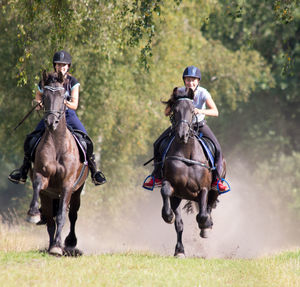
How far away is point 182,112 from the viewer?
1238cm

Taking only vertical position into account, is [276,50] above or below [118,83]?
above

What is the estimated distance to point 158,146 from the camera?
1379 cm

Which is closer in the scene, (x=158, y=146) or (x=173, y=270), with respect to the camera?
(x=173, y=270)

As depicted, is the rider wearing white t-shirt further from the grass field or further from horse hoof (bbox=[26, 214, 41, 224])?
horse hoof (bbox=[26, 214, 41, 224])

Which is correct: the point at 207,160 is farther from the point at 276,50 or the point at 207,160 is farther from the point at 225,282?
the point at 276,50

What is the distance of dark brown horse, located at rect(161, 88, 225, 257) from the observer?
12.6 meters

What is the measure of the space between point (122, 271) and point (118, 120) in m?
18.7

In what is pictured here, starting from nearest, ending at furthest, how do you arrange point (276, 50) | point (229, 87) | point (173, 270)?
point (173, 270) < point (229, 87) < point (276, 50)

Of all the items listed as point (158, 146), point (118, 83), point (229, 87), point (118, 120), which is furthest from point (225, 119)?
point (158, 146)

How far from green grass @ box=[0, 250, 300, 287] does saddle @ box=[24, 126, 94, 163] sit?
1.81 m

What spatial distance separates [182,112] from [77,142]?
6.49 feet

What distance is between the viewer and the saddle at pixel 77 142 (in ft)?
41.0

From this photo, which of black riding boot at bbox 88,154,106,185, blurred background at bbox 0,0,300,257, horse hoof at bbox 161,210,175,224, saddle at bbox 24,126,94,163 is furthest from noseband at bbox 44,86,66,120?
blurred background at bbox 0,0,300,257

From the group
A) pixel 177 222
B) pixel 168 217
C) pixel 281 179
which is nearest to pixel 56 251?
pixel 168 217
